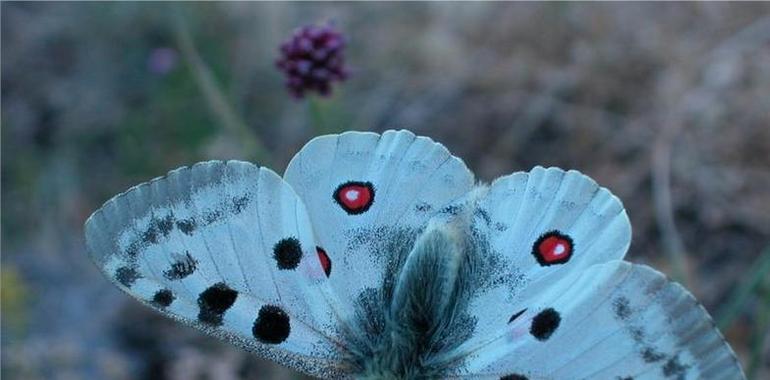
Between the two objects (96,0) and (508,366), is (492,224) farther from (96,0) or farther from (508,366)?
(96,0)

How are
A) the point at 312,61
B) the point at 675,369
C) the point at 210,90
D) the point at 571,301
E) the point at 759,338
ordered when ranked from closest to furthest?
1. the point at 675,369
2. the point at 571,301
3. the point at 759,338
4. the point at 312,61
5. the point at 210,90

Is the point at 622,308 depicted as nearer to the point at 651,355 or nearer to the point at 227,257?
the point at 651,355

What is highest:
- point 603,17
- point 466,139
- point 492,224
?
point 603,17

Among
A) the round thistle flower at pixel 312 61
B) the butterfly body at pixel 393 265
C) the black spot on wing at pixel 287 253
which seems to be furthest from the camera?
A: the round thistle flower at pixel 312 61

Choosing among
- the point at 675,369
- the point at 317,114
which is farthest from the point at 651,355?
the point at 317,114

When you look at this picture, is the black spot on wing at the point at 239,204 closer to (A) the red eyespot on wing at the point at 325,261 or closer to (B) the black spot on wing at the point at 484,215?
(A) the red eyespot on wing at the point at 325,261

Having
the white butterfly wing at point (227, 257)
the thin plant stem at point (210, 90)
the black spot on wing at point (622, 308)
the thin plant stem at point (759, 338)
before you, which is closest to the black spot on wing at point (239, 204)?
the white butterfly wing at point (227, 257)

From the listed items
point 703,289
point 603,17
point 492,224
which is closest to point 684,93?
point 603,17
